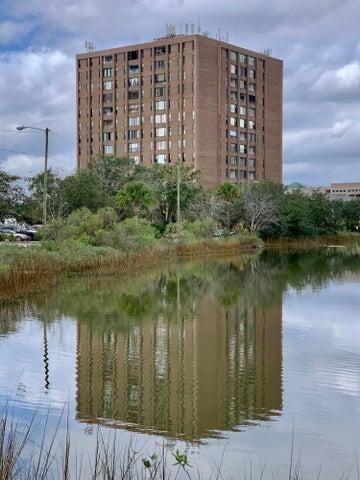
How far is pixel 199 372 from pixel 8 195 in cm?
3860

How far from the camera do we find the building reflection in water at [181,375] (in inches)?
424

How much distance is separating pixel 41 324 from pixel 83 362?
5.32 m

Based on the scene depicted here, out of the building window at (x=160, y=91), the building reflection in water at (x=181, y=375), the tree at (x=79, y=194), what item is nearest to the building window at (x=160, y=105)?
the building window at (x=160, y=91)

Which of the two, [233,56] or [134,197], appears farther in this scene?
[233,56]

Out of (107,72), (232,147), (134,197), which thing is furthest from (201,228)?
(107,72)

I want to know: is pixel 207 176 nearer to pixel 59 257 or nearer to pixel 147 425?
→ pixel 59 257

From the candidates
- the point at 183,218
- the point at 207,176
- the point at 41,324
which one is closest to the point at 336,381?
the point at 41,324

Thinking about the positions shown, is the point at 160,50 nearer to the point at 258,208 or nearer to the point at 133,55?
the point at 133,55

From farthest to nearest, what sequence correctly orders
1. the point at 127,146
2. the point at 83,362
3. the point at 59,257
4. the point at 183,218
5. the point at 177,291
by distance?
1. the point at 127,146
2. the point at 183,218
3. the point at 59,257
4. the point at 177,291
5. the point at 83,362

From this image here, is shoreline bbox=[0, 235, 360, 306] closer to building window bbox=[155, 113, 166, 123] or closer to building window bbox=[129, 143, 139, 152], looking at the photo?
building window bbox=[155, 113, 166, 123]

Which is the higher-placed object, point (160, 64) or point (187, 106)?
point (160, 64)

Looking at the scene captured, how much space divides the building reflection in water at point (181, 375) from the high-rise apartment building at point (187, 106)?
8887 centimetres

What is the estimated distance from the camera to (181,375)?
13.6m

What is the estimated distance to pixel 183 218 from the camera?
68.5 metres
